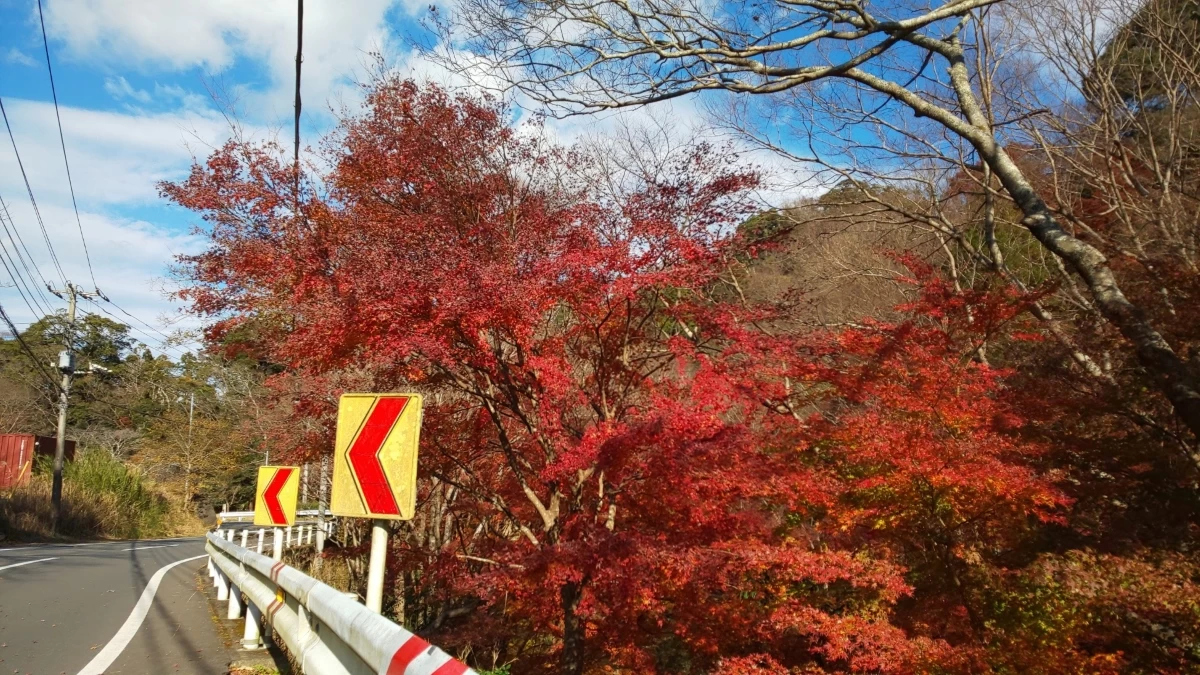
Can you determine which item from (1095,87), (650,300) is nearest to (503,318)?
(650,300)

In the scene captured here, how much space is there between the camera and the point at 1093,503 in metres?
8.91

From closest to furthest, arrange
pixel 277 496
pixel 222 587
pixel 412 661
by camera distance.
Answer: pixel 412 661
pixel 277 496
pixel 222 587

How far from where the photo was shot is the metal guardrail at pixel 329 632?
2260mm

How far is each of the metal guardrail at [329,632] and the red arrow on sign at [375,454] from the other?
0.44 m

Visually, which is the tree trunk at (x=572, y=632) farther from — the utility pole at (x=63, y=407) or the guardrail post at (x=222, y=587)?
the utility pole at (x=63, y=407)

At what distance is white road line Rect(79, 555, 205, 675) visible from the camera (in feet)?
17.2

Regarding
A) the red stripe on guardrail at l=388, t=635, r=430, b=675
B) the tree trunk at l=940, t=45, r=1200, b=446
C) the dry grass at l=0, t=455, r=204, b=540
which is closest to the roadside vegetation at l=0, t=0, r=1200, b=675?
the tree trunk at l=940, t=45, r=1200, b=446

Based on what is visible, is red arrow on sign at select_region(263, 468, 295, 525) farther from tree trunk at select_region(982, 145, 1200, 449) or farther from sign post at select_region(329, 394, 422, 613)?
tree trunk at select_region(982, 145, 1200, 449)

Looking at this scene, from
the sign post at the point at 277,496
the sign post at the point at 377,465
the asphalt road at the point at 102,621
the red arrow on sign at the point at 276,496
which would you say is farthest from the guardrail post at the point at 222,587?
the sign post at the point at 377,465

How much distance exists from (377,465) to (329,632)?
2.90ft

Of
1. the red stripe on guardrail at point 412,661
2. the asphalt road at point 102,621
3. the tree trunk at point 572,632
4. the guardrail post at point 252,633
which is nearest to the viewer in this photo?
the red stripe on guardrail at point 412,661

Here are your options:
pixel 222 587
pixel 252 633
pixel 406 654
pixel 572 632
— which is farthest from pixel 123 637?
pixel 406 654

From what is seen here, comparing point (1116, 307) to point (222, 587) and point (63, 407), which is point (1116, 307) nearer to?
point (222, 587)

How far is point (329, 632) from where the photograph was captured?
345 centimetres
